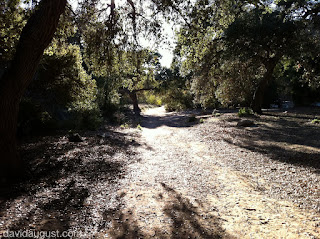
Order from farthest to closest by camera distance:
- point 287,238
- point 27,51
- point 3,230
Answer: point 27,51 < point 287,238 < point 3,230

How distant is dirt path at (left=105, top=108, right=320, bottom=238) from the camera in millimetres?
3205

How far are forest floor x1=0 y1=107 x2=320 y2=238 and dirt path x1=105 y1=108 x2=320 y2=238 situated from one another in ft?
0.05

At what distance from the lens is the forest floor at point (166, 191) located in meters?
3.22

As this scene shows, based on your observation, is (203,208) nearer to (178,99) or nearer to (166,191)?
(166,191)

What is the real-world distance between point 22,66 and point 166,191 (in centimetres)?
397

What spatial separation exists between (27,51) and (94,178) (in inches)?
124

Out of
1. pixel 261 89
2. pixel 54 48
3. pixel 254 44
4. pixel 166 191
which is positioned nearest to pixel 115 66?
pixel 54 48

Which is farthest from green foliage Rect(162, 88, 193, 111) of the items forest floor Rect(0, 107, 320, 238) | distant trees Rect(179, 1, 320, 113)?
forest floor Rect(0, 107, 320, 238)

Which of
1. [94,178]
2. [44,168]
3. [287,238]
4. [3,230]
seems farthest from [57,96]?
[287,238]

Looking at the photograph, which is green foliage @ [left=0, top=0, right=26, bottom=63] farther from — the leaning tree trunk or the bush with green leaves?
the bush with green leaves

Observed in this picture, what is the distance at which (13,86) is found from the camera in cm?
423

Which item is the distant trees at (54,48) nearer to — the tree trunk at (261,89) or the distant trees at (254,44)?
the distant trees at (254,44)

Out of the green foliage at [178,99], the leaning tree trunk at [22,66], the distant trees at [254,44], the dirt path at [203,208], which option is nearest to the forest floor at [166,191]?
the dirt path at [203,208]

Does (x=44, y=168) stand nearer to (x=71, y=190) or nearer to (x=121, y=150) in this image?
(x=71, y=190)
